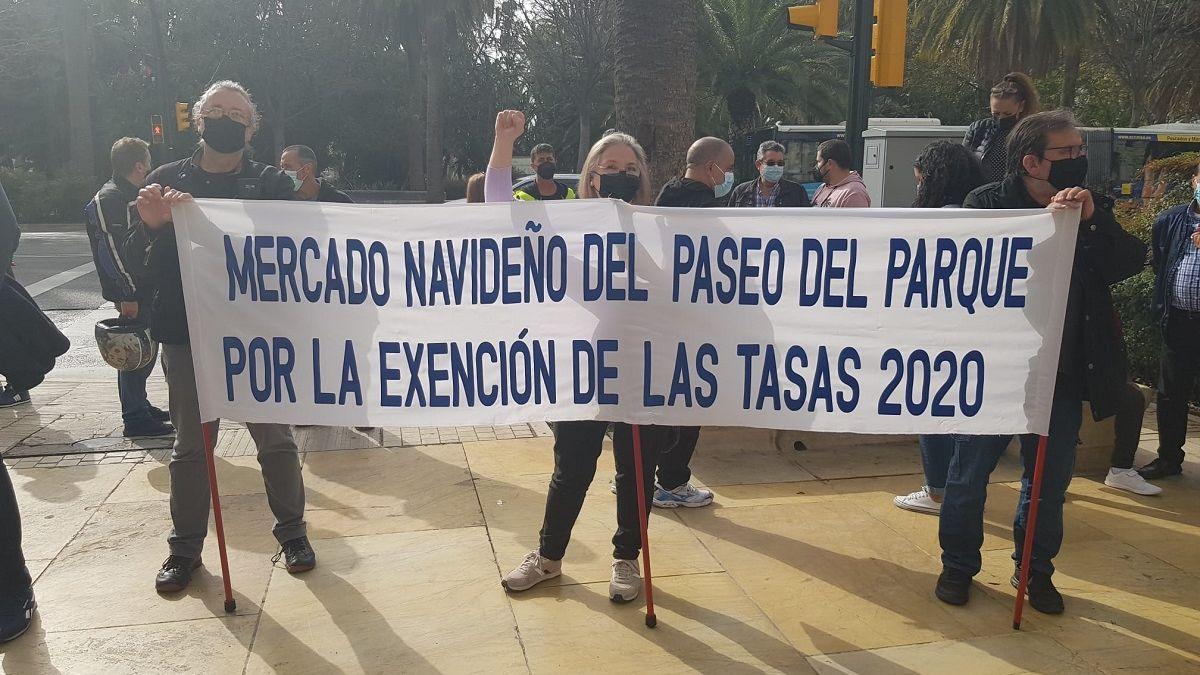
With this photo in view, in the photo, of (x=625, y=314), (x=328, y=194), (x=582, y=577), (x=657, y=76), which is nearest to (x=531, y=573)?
(x=582, y=577)

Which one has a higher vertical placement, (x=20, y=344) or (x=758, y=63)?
(x=758, y=63)

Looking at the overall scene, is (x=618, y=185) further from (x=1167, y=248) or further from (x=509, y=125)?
(x=1167, y=248)

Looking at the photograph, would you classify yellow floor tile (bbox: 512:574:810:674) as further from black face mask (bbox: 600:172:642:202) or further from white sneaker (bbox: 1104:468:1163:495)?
white sneaker (bbox: 1104:468:1163:495)

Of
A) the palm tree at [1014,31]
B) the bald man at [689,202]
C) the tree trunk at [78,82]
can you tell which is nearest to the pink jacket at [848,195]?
the bald man at [689,202]

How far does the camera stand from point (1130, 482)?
5266mm

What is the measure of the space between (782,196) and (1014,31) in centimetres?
2116

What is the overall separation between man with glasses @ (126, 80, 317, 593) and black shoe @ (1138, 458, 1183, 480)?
14.6 feet

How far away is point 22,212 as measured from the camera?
2844cm

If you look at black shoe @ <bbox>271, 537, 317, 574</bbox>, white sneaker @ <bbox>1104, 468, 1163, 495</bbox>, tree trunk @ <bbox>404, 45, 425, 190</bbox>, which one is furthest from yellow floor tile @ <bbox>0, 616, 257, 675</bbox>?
tree trunk @ <bbox>404, 45, 425, 190</bbox>

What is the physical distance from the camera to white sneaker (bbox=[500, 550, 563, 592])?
397 centimetres

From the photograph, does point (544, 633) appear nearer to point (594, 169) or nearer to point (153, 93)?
point (594, 169)

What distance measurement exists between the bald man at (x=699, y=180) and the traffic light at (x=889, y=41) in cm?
437

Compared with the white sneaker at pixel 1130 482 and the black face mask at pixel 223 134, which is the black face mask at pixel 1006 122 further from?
the black face mask at pixel 223 134

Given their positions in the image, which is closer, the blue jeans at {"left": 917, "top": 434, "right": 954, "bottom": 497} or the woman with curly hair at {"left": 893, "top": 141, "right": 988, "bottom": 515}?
the woman with curly hair at {"left": 893, "top": 141, "right": 988, "bottom": 515}
